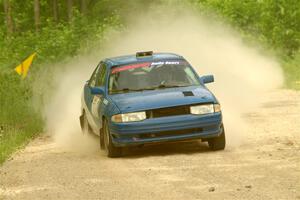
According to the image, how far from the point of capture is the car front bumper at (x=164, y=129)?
533 inches

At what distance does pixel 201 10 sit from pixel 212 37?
4.70 meters

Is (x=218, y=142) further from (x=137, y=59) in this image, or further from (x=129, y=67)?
(x=137, y=59)

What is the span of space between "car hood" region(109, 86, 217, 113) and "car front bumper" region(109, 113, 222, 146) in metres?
0.21

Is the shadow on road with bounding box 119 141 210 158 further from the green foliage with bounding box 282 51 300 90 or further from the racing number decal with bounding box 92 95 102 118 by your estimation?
the green foliage with bounding box 282 51 300 90

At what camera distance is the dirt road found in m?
10.2

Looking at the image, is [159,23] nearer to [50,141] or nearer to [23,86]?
[23,86]

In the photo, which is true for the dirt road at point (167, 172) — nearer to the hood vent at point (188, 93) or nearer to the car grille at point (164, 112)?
the car grille at point (164, 112)

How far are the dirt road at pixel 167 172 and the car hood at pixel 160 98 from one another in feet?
2.49

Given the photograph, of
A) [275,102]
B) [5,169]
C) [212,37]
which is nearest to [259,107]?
[275,102]

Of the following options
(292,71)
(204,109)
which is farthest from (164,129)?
(292,71)

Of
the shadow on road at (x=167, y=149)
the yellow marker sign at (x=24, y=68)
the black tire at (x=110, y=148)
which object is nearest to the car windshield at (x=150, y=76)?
the black tire at (x=110, y=148)

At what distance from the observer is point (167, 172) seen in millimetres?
11766

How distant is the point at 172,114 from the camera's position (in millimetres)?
13625

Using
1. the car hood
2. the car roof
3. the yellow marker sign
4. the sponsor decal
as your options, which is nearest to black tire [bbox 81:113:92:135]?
the car roof
